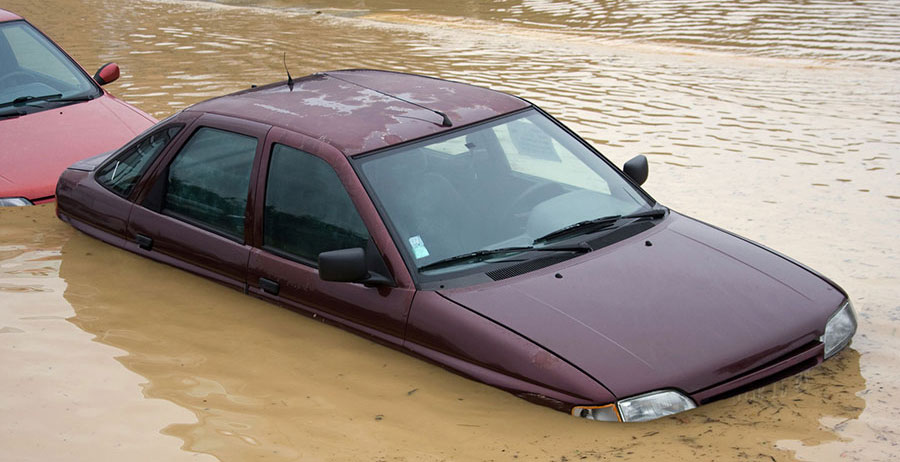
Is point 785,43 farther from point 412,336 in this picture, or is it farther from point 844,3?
point 412,336

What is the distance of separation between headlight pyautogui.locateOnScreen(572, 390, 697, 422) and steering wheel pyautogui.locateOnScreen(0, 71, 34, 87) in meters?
6.17

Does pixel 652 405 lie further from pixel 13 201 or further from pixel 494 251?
pixel 13 201

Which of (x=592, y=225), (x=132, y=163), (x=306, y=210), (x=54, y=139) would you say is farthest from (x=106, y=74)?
(x=592, y=225)

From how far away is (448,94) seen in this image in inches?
230

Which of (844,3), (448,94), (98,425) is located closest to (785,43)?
(844,3)

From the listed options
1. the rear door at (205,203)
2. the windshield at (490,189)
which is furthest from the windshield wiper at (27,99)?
the windshield at (490,189)

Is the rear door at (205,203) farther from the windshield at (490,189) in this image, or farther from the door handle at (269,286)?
the windshield at (490,189)

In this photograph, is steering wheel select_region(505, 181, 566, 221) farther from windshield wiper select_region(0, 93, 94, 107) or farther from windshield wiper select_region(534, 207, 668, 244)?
windshield wiper select_region(0, 93, 94, 107)

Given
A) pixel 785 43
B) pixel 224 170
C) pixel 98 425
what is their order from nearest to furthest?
pixel 98 425
pixel 224 170
pixel 785 43

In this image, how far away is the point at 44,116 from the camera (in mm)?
8211

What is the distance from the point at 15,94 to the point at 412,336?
16.9 feet

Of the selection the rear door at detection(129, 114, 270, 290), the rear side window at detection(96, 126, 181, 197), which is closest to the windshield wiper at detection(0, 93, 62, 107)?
the rear side window at detection(96, 126, 181, 197)

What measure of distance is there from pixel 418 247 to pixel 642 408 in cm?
132

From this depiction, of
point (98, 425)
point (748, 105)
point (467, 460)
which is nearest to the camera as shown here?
point (467, 460)
